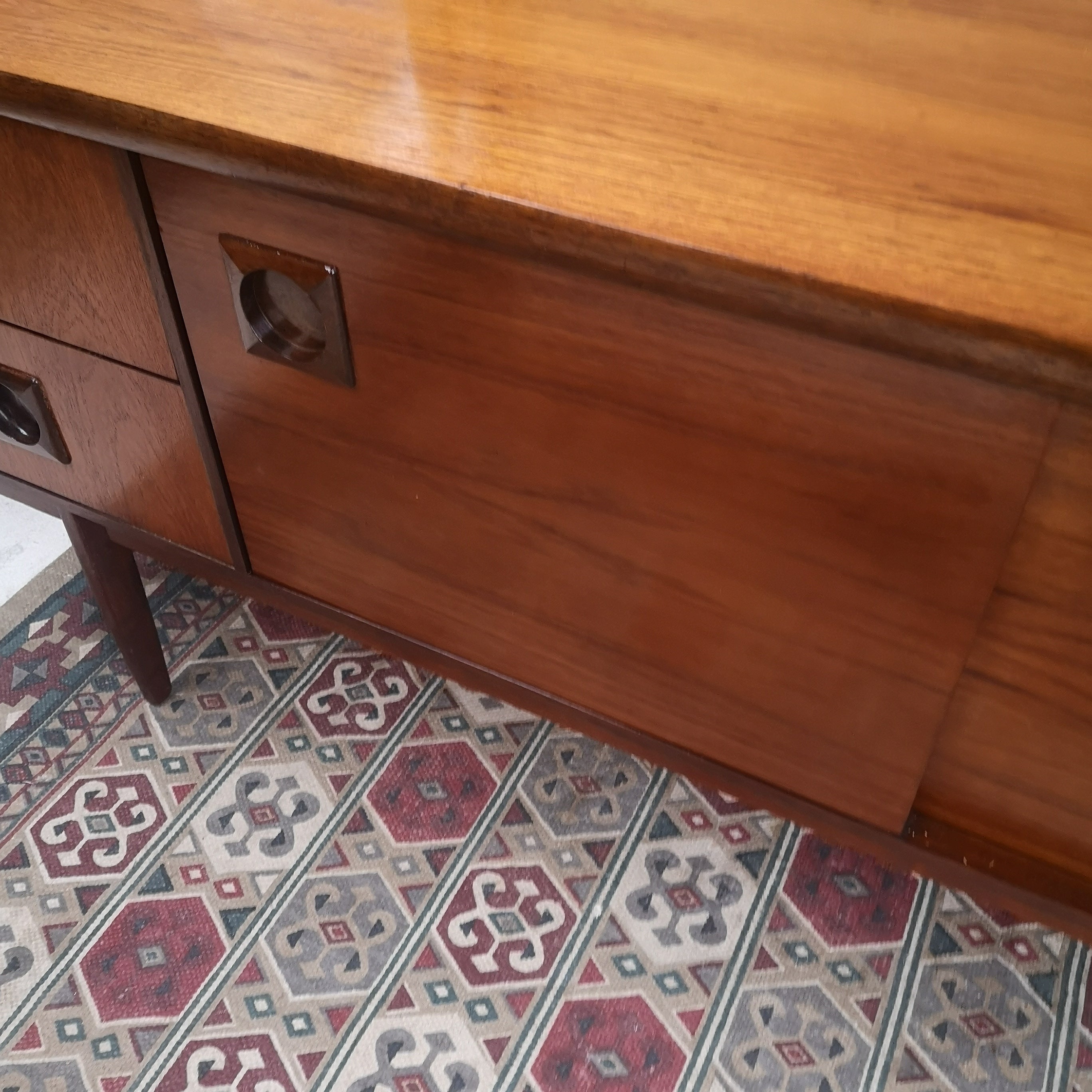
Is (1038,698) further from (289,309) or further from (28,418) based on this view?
(28,418)

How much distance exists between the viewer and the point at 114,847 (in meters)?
0.92

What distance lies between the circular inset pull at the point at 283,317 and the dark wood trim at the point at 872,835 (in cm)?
21

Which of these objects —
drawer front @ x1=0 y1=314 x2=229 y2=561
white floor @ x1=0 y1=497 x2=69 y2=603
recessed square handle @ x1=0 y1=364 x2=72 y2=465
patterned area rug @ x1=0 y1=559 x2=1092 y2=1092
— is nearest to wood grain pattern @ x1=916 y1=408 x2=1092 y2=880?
patterned area rug @ x1=0 y1=559 x2=1092 y2=1092

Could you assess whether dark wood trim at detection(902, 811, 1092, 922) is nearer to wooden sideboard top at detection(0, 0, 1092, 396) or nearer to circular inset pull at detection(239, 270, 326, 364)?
wooden sideboard top at detection(0, 0, 1092, 396)

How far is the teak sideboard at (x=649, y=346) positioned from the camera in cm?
46

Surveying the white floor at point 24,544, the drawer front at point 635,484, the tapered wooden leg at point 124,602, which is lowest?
the drawer front at point 635,484

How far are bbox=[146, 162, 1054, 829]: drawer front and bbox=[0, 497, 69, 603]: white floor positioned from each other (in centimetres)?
56

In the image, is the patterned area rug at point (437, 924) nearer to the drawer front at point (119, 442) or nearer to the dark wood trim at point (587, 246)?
the drawer front at point (119, 442)

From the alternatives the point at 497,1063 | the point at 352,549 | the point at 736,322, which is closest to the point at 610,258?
the point at 736,322

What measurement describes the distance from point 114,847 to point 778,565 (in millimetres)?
661

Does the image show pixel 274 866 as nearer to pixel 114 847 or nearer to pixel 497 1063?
pixel 114 847

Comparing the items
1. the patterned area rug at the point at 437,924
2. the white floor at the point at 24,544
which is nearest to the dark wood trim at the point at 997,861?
the patterned area rug at the point at 437,924

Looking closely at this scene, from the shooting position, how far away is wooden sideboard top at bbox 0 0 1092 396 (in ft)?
1.41

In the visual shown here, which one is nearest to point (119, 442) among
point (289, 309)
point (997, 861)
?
point (289, 309)
